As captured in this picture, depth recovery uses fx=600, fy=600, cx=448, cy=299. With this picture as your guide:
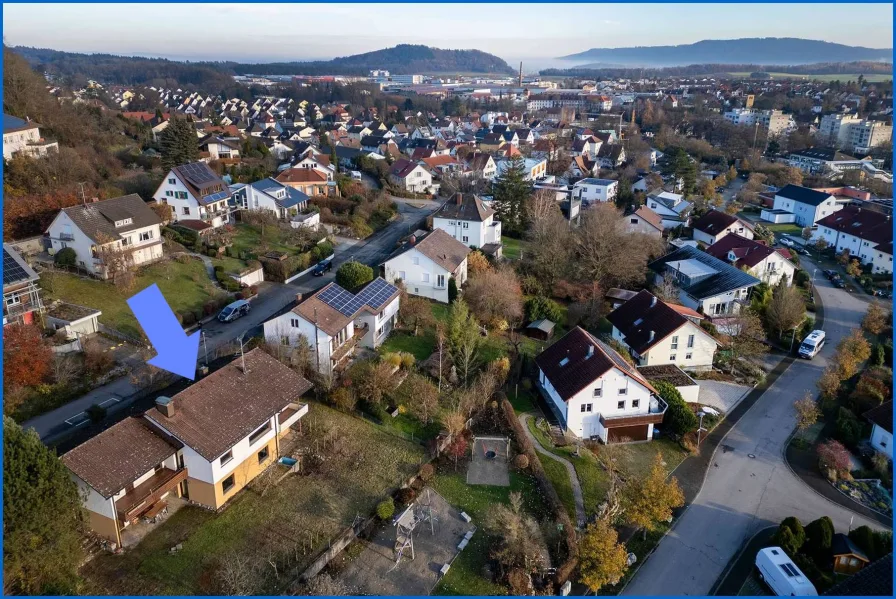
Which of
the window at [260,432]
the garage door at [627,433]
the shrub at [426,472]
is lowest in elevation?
the garage door at [627,433]

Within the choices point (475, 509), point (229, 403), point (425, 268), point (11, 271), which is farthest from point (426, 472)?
point (11, 271)

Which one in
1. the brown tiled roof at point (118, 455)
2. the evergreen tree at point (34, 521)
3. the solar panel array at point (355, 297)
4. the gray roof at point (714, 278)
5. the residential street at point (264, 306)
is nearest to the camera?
the evergreen tree at point (34, 521)

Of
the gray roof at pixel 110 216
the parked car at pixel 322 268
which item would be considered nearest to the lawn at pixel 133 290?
the gray roof at pixel 110 216

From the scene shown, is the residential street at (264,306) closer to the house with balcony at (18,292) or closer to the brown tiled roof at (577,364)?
the house with balcony at (18,292)

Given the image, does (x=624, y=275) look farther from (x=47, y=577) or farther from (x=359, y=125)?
(x=359, y=125)

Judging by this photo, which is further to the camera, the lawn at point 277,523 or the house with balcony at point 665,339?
the house with balcony at point 665,339

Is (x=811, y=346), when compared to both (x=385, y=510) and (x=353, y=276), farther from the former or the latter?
(x=385, y=510)

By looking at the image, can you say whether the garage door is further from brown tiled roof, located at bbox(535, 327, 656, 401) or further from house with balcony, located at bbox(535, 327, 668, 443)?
brown tiled roof, located at bbox(535, 327, 656, 401)
